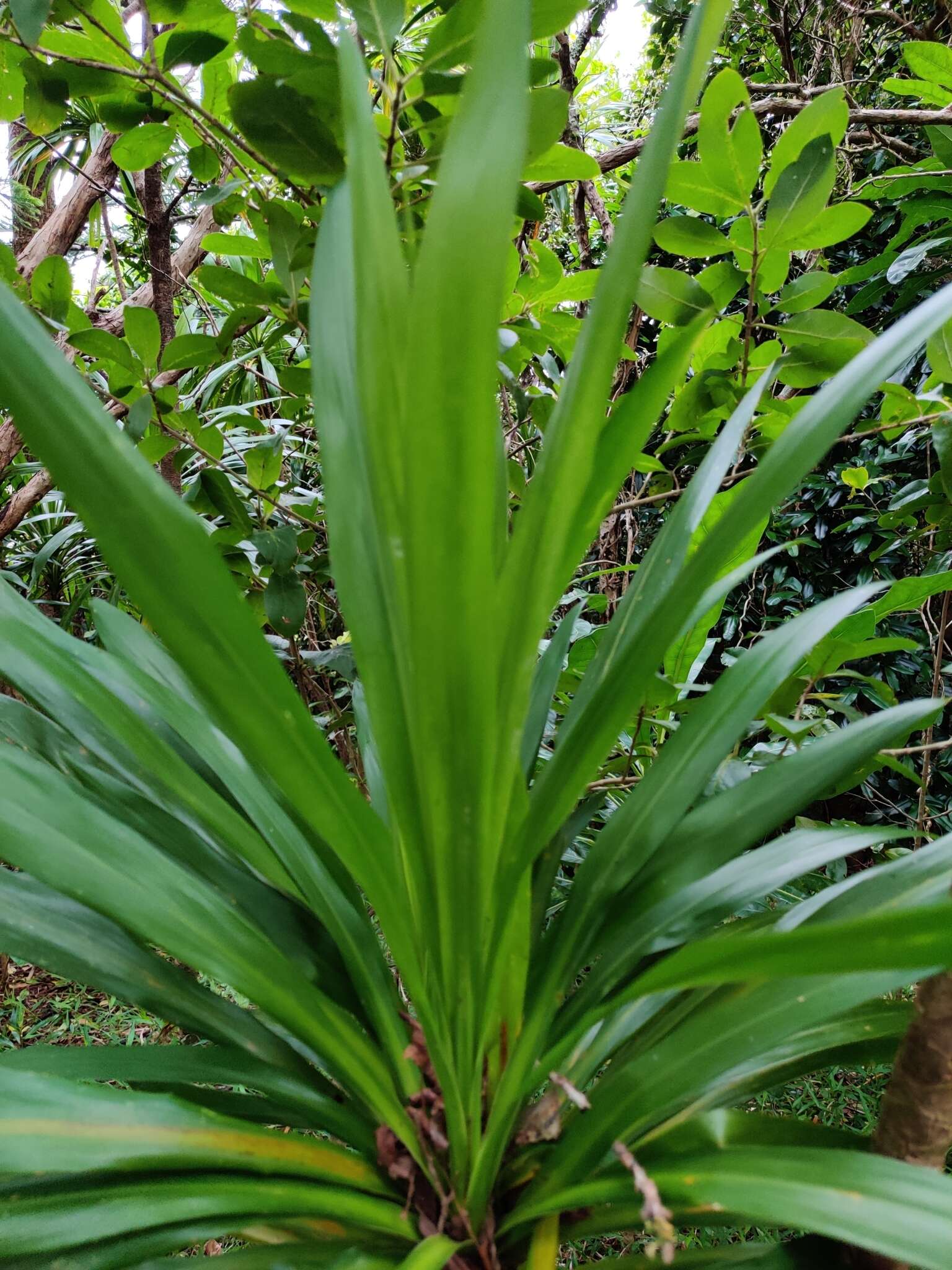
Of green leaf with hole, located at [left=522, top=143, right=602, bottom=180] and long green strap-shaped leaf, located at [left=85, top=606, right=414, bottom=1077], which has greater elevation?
green leaf with hole, located at [left=522, top=143, right=602, bottom=180]

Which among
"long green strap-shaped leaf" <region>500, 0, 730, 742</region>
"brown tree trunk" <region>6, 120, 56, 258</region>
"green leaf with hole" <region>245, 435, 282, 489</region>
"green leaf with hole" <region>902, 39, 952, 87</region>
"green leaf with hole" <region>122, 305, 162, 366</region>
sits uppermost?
"brown tree trunk" <region>6, 120, 56, 258</region>

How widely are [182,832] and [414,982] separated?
7.3 inches

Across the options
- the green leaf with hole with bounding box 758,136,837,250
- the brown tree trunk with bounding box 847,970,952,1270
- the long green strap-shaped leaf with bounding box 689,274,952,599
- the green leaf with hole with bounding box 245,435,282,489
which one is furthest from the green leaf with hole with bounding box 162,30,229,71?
the brown tree trunk with bounding box 847,970,952,1270

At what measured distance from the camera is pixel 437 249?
0.67ft

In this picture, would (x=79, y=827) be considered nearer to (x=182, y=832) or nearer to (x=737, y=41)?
(x=182, y=832)

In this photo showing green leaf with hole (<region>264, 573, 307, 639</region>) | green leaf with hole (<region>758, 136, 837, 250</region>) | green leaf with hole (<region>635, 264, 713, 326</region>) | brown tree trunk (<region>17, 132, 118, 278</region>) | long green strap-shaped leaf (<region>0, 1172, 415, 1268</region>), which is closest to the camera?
long green strap-shaped leaf (<region>0, 1172, 415, 1268</region>)

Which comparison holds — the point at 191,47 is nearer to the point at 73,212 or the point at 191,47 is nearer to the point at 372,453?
the point at 372,453

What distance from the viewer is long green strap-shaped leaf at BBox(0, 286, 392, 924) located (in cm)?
23

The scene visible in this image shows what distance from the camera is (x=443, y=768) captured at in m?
0.28

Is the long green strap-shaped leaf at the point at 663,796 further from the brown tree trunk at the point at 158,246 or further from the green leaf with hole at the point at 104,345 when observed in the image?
the brown tree trunk at the point at 158,246

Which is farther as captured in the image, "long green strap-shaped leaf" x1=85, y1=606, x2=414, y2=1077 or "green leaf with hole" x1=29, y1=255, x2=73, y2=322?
"green leaf with hole" x1=29, y1=255, x2=73, y2=322

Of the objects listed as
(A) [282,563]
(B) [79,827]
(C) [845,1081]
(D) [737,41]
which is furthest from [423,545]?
(D) [737,41]

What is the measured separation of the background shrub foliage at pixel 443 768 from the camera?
24 cm

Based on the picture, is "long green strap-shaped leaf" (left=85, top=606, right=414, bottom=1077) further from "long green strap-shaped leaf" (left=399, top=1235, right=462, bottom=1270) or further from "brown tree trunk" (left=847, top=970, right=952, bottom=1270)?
"brown tree trunk" (left=847, top=970, right=952, bottom=1270)
